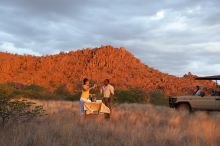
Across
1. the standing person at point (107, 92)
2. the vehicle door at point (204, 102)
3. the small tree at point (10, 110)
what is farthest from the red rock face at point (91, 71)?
the small tree at point (10, 110)

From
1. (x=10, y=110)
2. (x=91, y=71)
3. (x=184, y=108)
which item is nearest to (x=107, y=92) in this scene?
(x=10, y=110)

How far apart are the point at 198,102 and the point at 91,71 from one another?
50612 mm

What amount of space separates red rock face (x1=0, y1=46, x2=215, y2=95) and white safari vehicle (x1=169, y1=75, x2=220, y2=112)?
39776mm

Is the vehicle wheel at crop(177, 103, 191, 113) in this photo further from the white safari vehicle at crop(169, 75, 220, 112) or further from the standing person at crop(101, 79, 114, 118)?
the standing person at crop(101, 79, 114, 118)

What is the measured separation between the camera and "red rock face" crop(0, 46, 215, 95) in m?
65.6

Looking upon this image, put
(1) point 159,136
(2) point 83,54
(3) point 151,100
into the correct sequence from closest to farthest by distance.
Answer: (1) point 159,136, (3) point 151,100, (2) point 83,54

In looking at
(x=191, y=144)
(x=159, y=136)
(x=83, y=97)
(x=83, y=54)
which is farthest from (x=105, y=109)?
(x=83, y=54)

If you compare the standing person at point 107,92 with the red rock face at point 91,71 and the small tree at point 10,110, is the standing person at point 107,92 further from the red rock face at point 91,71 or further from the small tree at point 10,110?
the red rock face at point 91,71

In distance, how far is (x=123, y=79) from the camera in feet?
224

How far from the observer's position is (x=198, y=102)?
20.0m

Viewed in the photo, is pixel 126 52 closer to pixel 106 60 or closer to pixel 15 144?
pixel 106 60

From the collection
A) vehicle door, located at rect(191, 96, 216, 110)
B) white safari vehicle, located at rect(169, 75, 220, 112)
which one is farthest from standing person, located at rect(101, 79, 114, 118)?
vehicle door, located at rect(191, 96, 216, 110)

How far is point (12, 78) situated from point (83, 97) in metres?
52.3

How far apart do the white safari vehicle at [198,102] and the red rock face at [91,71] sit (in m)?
39.8
